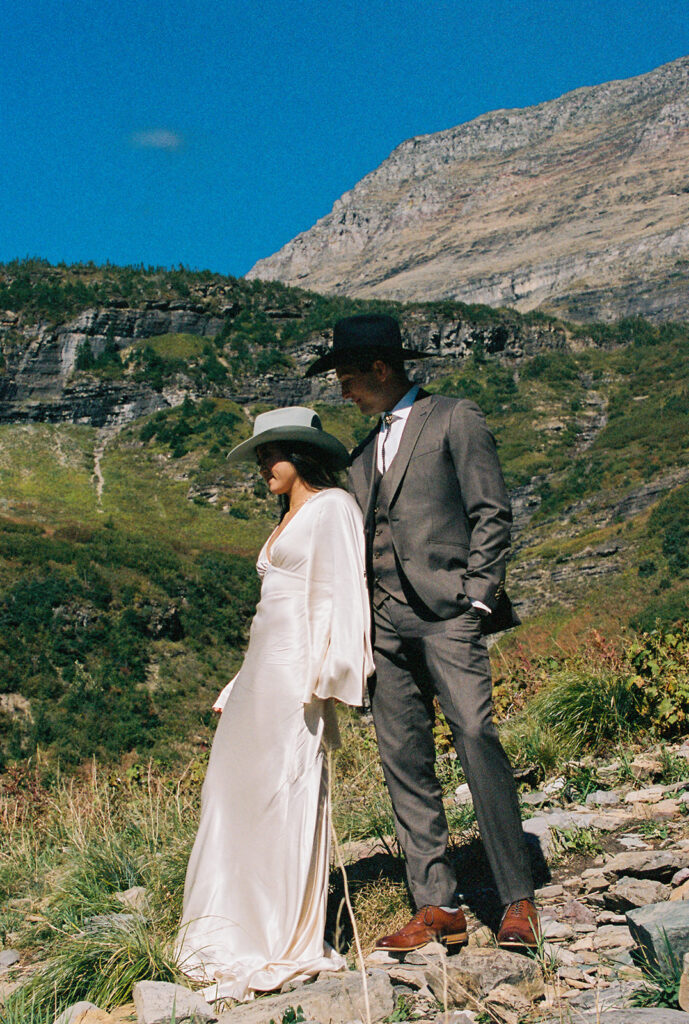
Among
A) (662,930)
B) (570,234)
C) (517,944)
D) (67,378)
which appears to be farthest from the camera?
(570,234)

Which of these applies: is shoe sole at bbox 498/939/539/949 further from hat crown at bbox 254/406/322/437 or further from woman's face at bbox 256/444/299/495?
hat crown at bbox 254/406/322/437

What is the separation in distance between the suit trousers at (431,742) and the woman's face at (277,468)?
637 millimetres

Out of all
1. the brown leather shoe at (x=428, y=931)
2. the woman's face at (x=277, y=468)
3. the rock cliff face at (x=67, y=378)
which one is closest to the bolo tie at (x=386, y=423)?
the woman's face at (x=277, y=468)

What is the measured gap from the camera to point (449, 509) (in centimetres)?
327

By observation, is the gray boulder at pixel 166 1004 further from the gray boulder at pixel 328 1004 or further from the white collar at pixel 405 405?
the white collar at pixel 405 405

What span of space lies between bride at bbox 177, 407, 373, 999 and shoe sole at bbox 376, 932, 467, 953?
21 centimetres

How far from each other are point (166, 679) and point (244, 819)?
24.5 meters

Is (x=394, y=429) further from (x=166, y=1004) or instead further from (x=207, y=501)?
(x=207, y=501)

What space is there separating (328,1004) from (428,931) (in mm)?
600

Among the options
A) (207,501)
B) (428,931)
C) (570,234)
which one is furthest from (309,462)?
(570,234)

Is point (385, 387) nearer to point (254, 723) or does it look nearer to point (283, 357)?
point (254, 723)

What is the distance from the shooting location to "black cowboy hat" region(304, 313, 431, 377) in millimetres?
3430

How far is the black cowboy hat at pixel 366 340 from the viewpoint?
11.3 feet

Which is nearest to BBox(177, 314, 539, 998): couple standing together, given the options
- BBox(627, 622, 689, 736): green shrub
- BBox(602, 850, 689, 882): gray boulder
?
BBox(602, 850, 689, 882): gray boulder
